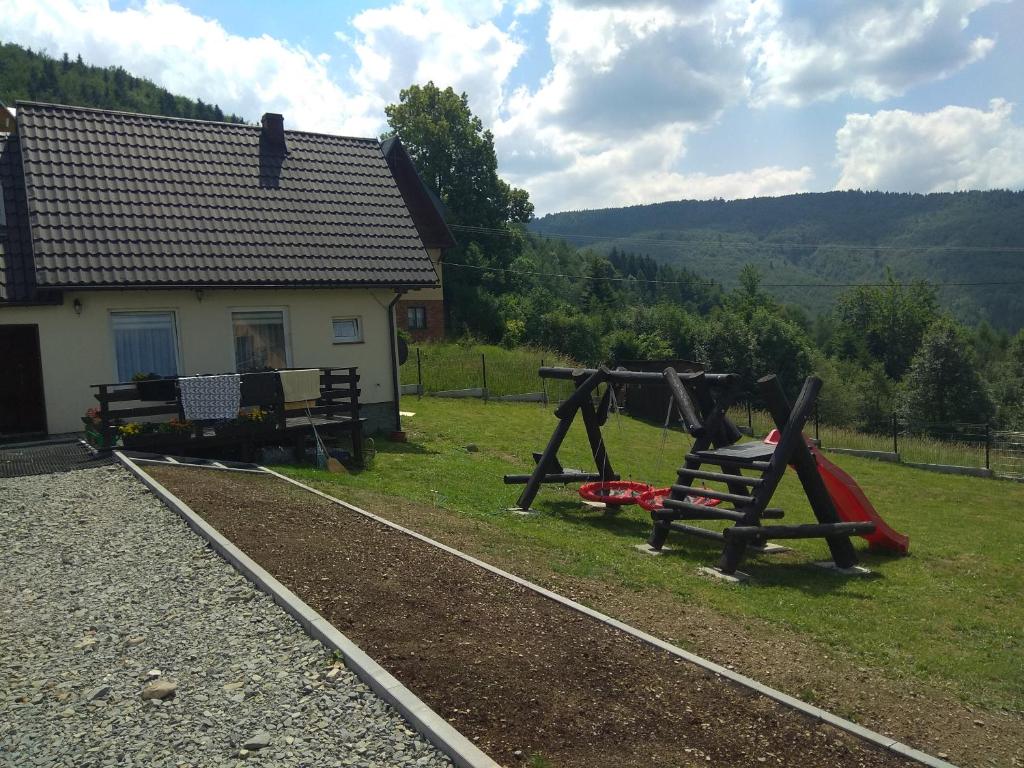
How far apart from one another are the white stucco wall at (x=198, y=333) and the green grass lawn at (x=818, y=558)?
2254mm

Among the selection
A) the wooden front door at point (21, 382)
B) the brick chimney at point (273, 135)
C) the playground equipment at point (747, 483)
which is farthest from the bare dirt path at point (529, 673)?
the brick chimney at point (273, 135)

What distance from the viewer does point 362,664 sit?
5152 mm

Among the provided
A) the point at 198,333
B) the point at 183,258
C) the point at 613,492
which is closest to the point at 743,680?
the point at 613,492

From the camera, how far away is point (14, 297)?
552 inches

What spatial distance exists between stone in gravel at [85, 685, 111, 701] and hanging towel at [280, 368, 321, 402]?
932cm

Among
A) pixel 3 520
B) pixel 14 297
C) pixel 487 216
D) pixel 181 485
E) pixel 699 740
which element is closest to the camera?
pixel 699 740

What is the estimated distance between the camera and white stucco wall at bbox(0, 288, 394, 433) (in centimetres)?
1432

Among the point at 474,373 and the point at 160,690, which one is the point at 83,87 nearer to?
the point at 474,373

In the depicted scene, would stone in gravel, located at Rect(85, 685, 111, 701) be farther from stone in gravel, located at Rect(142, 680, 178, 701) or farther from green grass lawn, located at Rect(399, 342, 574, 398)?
green grass lawn, located at Rect(399, 342, 574, 398)

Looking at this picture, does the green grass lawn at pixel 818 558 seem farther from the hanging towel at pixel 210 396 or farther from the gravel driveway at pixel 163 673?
the gravel driveway at pixel 163 673

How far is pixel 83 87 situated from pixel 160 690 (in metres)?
125

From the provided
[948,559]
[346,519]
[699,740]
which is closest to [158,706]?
[699,740]

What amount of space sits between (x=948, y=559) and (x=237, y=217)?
13.9 metres

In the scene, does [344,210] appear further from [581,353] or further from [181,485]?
[581,353]
